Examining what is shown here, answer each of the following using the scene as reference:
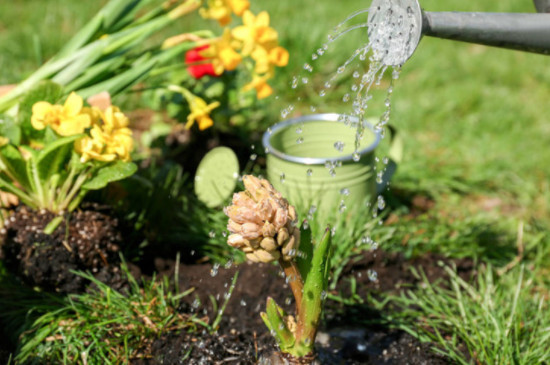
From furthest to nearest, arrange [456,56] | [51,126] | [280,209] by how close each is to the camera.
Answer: [456,56]
[51,126]
[280,209]

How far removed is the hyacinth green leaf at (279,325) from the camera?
3.82 feet

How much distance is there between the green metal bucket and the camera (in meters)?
1.87

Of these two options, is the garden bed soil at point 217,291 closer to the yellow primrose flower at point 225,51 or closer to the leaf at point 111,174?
the leaf at point 111,174

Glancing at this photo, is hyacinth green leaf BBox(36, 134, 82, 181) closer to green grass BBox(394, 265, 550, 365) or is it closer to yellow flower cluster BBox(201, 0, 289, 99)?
yellow flower cluster BBox(201, 0, 289, 99)

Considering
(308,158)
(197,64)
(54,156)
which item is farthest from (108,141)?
(308,158)

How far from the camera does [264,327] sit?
167 centimetres

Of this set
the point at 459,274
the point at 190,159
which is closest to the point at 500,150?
the point at 459,274

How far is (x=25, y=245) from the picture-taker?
1685mm

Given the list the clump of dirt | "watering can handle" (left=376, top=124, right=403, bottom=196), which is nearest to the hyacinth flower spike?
the clump of dirt

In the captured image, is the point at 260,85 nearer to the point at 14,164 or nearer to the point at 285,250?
the point at 14,164

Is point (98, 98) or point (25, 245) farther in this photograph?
point (98, 98)

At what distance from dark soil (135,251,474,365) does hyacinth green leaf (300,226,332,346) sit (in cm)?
26

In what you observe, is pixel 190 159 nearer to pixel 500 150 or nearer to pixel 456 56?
pixel 500 150

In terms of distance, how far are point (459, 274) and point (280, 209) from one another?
108 cm
